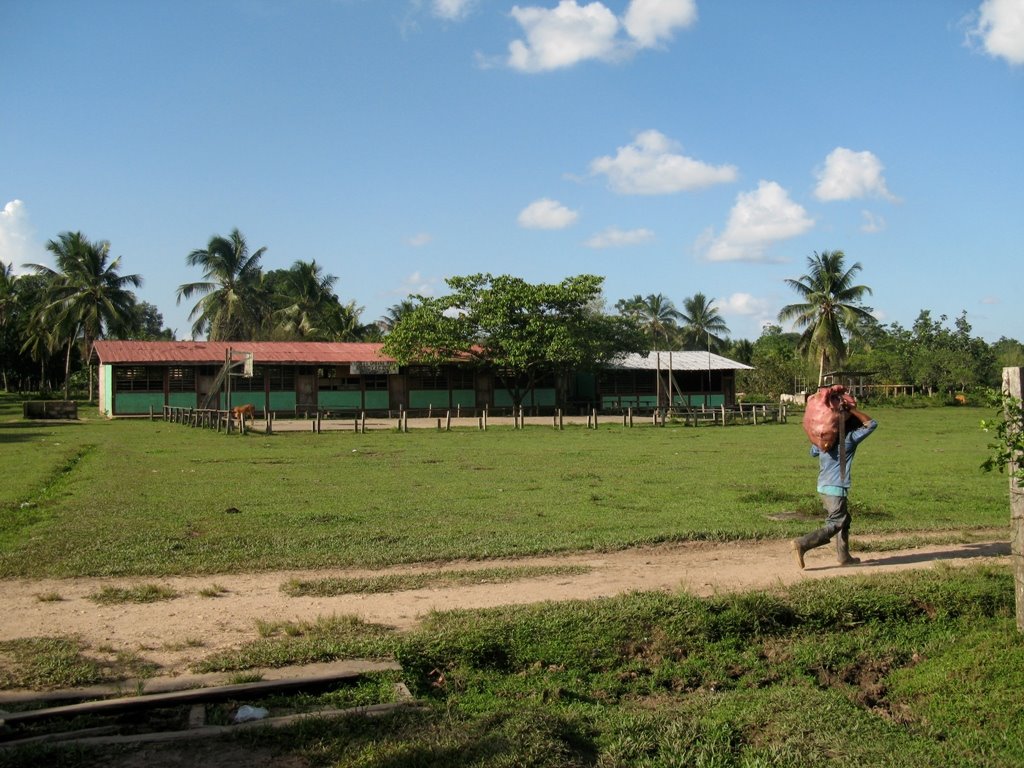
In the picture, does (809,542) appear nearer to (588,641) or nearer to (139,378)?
(588,641)

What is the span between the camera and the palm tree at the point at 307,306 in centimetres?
5675

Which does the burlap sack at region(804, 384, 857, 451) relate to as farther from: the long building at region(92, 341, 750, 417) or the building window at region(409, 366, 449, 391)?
the building window at region(409, 366, 449, 391)

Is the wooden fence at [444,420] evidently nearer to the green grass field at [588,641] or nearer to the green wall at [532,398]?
the green wall at [532,398]

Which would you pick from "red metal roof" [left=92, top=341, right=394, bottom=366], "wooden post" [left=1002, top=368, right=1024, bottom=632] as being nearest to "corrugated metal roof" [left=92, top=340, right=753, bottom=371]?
"red metal roof" [left=92, top=341, right=394, bottom=366]

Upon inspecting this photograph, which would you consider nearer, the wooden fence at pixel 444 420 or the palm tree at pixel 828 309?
the wooden fence at pixel 444 420

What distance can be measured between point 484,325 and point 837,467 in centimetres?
3273

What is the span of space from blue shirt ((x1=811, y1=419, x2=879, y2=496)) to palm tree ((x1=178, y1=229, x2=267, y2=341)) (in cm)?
4827

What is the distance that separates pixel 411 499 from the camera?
13.0 metres

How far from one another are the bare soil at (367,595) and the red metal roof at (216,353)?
109 feet

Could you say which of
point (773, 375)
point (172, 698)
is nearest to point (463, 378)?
point (773, 375)

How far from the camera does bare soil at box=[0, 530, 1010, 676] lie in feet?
20.3

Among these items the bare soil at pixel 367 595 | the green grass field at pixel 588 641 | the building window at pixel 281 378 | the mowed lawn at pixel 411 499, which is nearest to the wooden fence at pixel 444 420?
the building window at pixel 281 378

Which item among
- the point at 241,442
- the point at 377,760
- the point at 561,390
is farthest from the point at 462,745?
the point at 561,390

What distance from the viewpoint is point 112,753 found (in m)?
4.14
